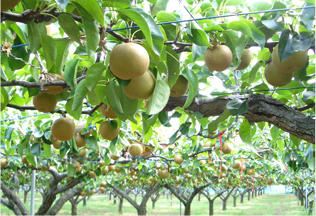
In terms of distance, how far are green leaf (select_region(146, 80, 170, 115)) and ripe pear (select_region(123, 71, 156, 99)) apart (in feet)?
0.07

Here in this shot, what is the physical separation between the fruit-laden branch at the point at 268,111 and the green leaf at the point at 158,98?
0.59 m

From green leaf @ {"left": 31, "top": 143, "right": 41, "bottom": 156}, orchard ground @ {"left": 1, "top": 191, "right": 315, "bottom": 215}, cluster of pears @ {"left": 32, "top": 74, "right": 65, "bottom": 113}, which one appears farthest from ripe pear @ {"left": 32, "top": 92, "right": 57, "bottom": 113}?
orchard ground @ {"left": 1, "top": 191, "right": 315, "bottom": 215}

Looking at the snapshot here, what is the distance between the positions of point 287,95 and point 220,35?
77 cm

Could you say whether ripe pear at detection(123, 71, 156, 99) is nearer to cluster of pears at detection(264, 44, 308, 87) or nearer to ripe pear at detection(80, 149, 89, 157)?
cluster of pears at detection(264, 44, 308, 87)

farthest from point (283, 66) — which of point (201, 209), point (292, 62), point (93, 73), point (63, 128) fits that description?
point (201, 209)

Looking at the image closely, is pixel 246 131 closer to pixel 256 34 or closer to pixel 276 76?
pixel 276 76

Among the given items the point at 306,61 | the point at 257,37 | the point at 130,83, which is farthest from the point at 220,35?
the point at 130,83

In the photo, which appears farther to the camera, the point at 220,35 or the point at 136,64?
the point at 220,35

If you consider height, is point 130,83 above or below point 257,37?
below

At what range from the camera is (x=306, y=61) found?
112 centimetres

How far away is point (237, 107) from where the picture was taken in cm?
146

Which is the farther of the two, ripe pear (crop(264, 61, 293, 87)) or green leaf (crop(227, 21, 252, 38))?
ripe pear (crop(264, 61, 293, 87))

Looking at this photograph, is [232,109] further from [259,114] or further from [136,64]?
[136,64]

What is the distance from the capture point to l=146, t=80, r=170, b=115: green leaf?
3.23 ft
